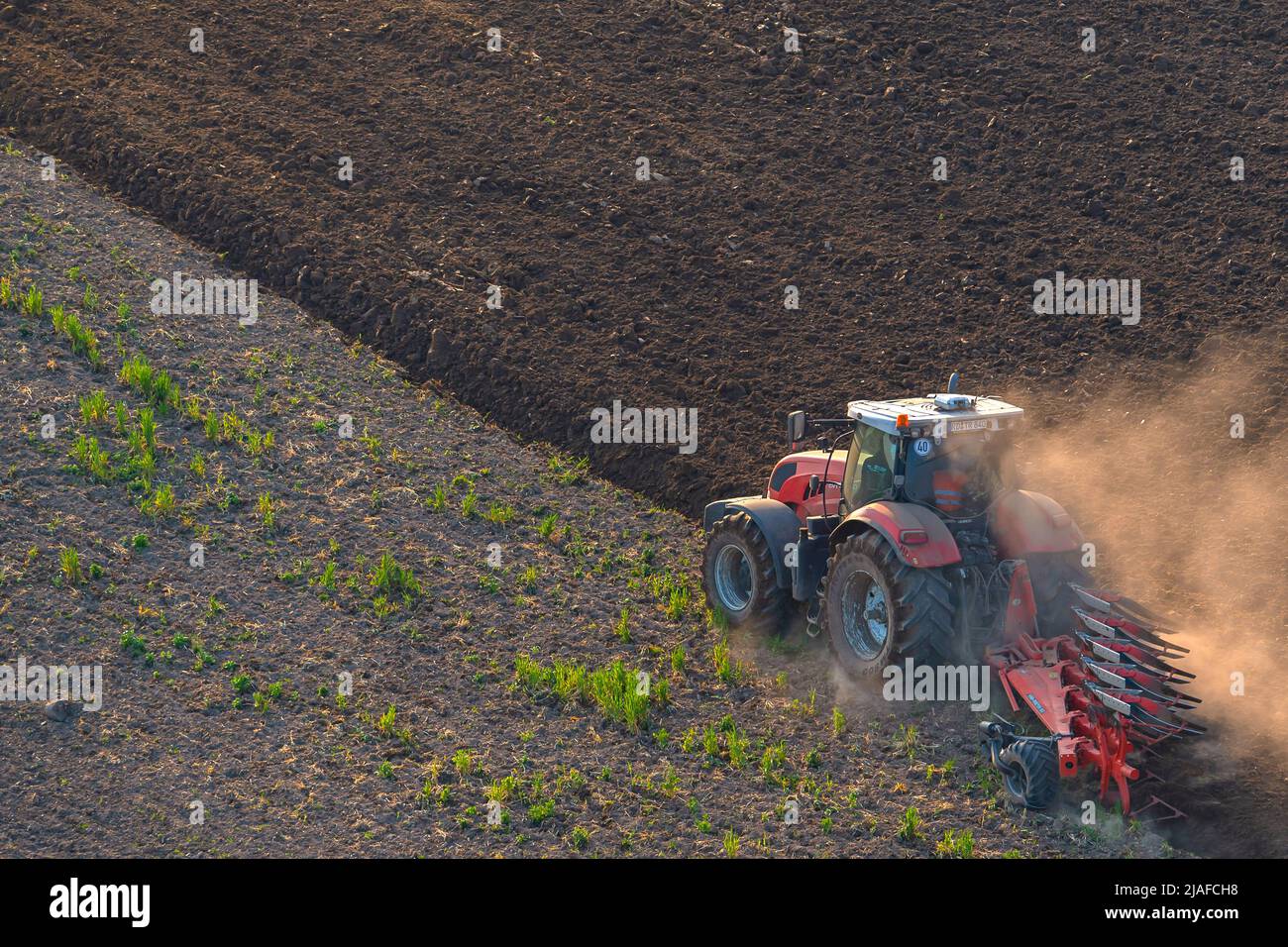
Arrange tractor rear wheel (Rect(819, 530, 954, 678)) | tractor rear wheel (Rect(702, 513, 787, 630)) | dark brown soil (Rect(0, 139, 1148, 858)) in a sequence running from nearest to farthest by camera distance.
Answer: dark brown soil (Rect(0, 139, 1148, 858))
tractor rear wheel (Rect(819, 530, 954, 678))
tractor rear wheel (Rect(702, 513, 787, 630))

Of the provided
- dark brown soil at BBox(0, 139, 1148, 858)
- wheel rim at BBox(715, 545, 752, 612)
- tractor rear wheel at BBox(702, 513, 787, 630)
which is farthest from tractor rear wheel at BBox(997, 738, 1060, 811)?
wheel rim at BBox(715, 545, 752, 612)

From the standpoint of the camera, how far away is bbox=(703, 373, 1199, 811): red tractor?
10.6m

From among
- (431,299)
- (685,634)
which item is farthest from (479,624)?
(431,299)

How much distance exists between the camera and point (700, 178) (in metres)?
20.6

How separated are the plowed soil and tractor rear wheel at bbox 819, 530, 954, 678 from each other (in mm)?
3445

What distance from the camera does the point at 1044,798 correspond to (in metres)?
10.5

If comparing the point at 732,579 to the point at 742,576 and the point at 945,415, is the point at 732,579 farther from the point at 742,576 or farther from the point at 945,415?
the point at 945,415

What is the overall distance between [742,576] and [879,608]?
1.74 metres

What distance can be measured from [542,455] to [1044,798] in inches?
301

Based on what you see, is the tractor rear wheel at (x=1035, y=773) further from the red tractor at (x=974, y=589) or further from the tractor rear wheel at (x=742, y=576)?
the tractor rear wheel at (x=742, y=576)

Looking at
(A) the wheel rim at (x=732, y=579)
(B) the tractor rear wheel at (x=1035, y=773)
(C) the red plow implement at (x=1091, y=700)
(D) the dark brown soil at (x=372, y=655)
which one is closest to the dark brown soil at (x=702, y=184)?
(D) the dark brown soil at (x=372, y=655)

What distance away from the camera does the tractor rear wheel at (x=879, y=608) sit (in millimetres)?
11492

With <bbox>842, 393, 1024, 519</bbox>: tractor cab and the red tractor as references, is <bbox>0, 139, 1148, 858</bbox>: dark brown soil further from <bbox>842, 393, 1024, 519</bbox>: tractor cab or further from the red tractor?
<bbox>842, 393, 1024, 519</bbox>: tractor cab

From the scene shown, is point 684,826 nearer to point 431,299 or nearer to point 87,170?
point 431,299
